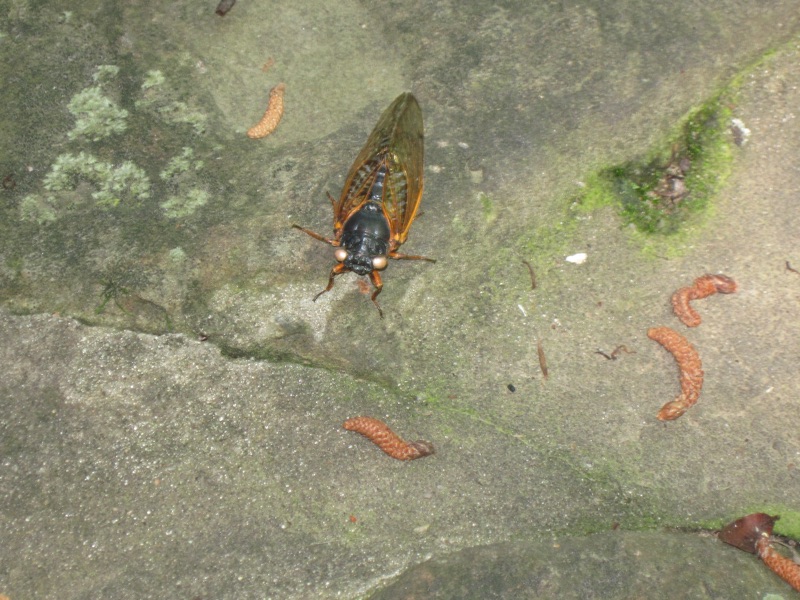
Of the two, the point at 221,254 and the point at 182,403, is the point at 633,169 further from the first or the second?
the point at 182,403

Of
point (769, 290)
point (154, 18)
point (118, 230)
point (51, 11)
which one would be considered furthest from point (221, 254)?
point (769, 290)

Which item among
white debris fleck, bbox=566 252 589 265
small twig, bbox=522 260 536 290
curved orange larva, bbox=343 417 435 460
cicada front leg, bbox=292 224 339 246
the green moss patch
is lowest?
curved orange larva, bbox=343 417 435 460

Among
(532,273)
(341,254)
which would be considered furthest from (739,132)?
(341,254)

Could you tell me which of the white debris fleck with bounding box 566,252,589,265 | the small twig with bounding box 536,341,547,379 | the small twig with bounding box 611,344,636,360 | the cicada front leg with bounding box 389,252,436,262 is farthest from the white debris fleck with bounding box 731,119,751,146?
the cicada front leg with bounding box 389,252,436,262

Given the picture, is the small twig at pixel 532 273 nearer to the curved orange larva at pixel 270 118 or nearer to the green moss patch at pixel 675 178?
the green moss patch at pixel 675 178

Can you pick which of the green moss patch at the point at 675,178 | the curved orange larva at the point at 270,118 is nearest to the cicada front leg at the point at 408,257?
the green moss patch at the point at 675,178

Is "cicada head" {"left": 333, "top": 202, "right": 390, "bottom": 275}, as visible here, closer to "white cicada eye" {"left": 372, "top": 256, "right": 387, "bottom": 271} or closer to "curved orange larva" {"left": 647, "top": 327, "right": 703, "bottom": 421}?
"white cicada eye" {"left": 372, "top": 256, "right": 387, "bottom": 271}

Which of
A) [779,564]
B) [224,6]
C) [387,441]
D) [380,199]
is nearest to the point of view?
[779,564]

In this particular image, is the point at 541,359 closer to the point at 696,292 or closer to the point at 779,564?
the point at 696,292
